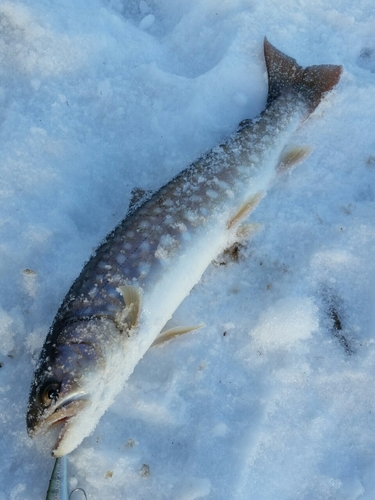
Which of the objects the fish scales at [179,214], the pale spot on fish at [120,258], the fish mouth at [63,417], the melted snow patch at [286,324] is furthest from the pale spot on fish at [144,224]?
the fish mouth at [63,417]

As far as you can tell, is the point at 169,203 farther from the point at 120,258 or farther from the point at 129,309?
the point at 129,309

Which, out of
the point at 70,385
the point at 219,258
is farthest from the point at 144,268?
the point at 70,385

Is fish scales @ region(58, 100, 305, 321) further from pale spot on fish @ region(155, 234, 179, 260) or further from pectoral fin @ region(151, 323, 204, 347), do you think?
pectoral fin @ region(151, 323, 204, 347)

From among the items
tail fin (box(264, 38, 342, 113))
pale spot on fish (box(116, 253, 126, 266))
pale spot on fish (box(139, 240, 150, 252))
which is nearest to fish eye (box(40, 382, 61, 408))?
pale spot on fish (box(116, 253, 126, 266))

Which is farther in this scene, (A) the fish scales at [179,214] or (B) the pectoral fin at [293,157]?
(B) the pectoral fin at [293,157]

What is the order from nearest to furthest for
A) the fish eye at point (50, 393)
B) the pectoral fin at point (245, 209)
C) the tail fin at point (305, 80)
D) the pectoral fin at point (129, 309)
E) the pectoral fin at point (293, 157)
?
the fish eye at point (50, 393)
the pectoral fin at point (129, 309)
the pectoral fin at point (245, 209)
the pectoral fin at point (293, 157)
the tail fin at point (305, 80)

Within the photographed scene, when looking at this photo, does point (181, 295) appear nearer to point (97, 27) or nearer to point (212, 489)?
point (212, 489)

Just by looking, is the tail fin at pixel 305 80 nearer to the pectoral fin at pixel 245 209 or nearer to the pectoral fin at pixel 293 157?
the pectoral fin at pixel 293 157
